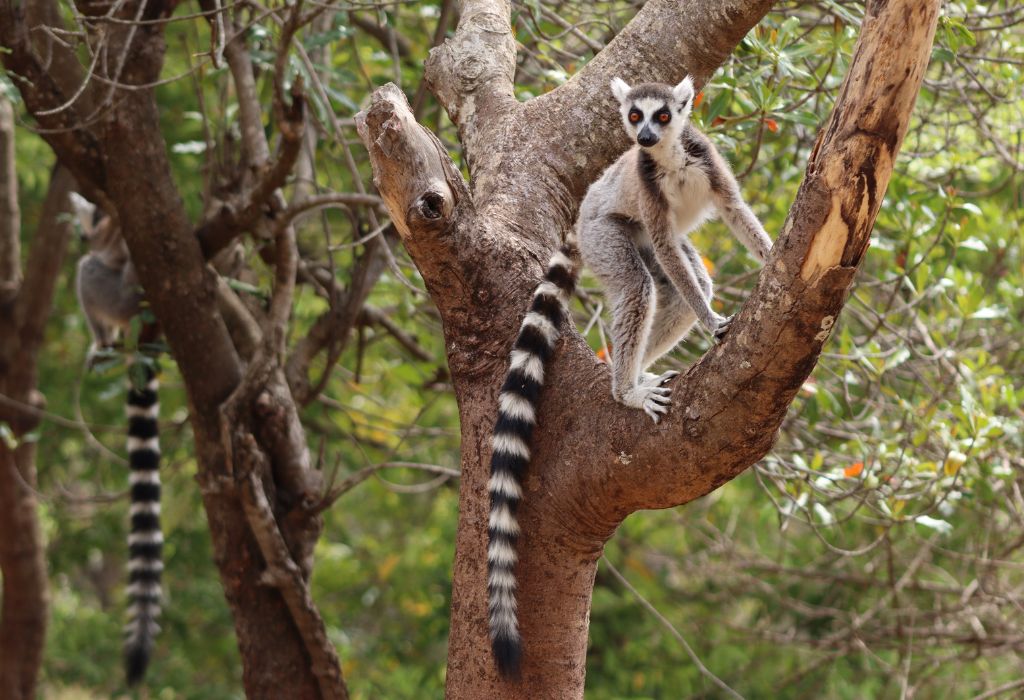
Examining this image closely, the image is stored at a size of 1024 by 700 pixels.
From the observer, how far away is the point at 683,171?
13.6 ft

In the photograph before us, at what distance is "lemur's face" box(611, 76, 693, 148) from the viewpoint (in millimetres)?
4016

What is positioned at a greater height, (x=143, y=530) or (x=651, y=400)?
(x=143, y=530)

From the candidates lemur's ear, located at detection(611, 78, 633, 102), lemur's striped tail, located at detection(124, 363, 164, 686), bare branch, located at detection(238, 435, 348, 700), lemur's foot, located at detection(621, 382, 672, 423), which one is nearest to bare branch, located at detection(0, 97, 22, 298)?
lemur's striped tail, located at detection(124, 363, 164, 686)

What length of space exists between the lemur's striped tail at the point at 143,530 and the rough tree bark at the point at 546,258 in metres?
3.03

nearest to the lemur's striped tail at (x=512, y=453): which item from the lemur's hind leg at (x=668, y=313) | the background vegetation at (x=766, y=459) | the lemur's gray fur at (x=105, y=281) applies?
the lemur's hind leg at (x=668, y=313)

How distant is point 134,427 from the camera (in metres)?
6.71

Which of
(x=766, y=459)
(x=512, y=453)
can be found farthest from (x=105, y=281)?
(x=512, y=453)

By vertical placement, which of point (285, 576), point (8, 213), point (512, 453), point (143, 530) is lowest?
point (285, 576)

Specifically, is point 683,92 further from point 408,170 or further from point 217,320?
point 217,320

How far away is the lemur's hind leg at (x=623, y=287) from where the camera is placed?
363 cm

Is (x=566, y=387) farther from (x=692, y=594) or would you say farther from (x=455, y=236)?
(x=692, y=594)

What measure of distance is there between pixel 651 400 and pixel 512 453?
0.50 meters

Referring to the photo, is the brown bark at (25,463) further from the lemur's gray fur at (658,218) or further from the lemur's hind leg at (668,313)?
the lemur's hind leg at (668,313)

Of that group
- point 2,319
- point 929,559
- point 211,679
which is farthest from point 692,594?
point 2,319
